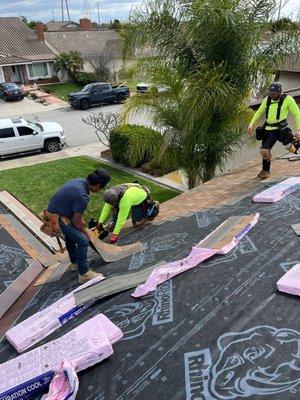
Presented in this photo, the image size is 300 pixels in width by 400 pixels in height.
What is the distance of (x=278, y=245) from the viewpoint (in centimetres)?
498

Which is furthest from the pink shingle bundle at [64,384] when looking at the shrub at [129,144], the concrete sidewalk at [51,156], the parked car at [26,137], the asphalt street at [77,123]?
the parked car at [26,137]

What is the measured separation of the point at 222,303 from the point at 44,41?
4346 centimetres

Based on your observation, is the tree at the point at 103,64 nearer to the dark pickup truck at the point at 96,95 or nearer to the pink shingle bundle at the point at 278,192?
the dark pickup truck at the point at 96,95

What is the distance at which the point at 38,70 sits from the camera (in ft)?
133

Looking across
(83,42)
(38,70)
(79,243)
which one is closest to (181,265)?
(79,243)

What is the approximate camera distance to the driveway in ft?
95.0

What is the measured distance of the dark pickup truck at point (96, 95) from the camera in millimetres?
28861

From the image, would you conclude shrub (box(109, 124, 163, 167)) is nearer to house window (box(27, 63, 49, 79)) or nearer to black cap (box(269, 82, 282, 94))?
black cap (box(269, 82, 282, 94))

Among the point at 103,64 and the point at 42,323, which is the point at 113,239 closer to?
the point at 42,323

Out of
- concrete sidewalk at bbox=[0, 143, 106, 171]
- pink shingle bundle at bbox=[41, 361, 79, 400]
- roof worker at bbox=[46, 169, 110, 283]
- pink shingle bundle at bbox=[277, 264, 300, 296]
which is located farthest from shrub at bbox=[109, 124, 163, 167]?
pink shingle bundle at bbox=[41, 361, 79, 400]

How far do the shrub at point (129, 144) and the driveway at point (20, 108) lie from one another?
1525 centimetres

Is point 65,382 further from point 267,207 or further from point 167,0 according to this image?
point 167,0

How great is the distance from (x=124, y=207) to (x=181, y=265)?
1.74 meters

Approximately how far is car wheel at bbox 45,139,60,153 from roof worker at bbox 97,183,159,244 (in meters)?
12.2
